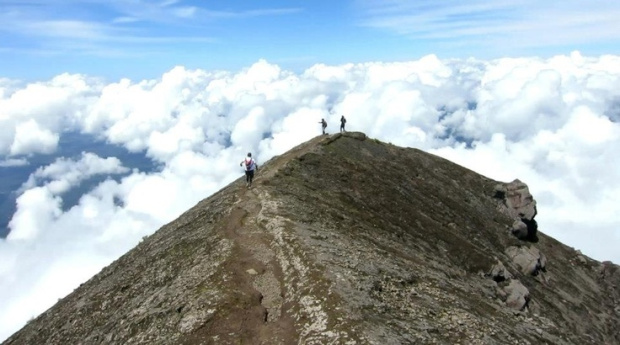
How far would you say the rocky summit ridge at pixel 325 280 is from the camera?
24969mm

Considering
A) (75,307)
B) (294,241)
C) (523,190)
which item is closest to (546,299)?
(523,190)

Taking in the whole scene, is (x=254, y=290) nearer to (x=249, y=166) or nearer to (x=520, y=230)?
(x=249, y=166)

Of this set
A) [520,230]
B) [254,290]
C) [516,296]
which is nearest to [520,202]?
[520,230]

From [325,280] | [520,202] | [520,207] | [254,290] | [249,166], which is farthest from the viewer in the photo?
[520,202]

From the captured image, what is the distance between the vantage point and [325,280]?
2752 cm

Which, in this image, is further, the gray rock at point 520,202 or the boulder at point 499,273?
the gray rock at point 520,202

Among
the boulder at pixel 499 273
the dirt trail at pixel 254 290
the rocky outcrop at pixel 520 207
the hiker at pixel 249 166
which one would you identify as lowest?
the boulder at pixel 499 273

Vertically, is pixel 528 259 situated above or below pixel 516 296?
above

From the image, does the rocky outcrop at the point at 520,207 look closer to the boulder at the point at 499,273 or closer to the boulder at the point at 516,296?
the boulder at the point at 499,273

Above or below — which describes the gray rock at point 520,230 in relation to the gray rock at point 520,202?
below


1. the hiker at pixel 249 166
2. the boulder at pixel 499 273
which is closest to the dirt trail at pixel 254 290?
the hiker at pixel 249 166

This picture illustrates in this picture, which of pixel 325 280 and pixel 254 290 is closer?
pixel 325 280

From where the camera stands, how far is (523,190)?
94.1 m

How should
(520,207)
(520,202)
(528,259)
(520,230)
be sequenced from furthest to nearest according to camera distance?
(520,202)
(520,207)
(520,230)
(528,259)
